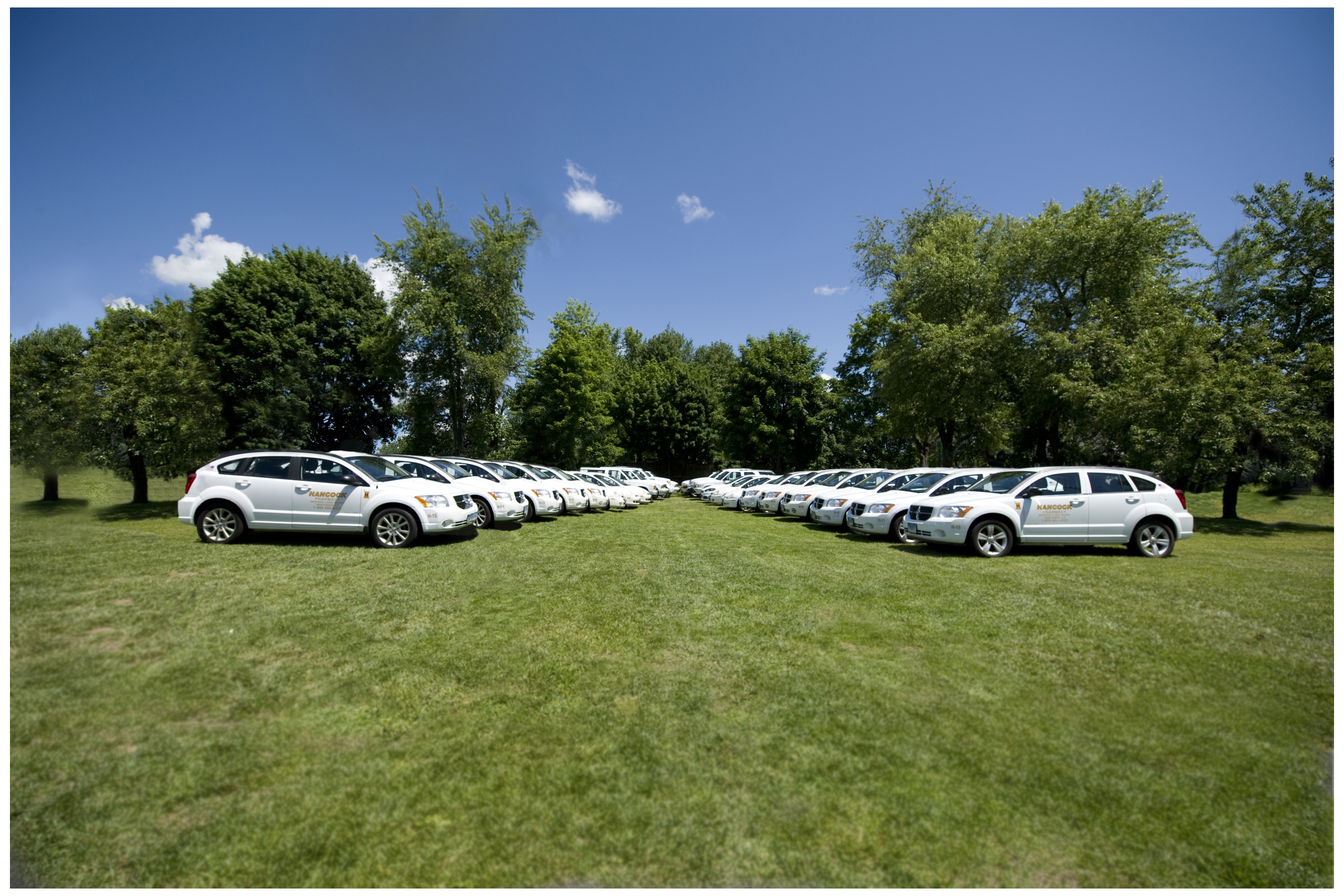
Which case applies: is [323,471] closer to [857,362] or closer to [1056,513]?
[1056,513]

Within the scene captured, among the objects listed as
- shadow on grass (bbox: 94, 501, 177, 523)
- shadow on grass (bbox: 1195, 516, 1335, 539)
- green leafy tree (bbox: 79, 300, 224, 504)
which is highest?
green leafy tree (bbox: 79, 300, 224, 504)

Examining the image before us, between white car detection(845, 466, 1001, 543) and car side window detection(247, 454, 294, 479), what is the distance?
11.3 metres

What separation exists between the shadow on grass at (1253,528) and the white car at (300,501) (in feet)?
65.7

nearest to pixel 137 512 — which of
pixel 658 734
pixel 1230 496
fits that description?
pixel 658 734

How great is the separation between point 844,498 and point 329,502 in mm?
11750

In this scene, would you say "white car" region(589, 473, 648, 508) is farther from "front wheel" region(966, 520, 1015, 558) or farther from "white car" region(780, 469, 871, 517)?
"front wheel" region(966, 520, 1015, 558)

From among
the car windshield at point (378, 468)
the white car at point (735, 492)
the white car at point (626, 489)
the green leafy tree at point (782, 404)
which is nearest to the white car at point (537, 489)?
the white car at point (626, 489)

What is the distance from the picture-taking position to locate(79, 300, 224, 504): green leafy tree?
1972 cm

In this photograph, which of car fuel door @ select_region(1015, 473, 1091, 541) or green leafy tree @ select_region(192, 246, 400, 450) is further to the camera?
green leafy tree @ select_region(192, 246, 400, 450)

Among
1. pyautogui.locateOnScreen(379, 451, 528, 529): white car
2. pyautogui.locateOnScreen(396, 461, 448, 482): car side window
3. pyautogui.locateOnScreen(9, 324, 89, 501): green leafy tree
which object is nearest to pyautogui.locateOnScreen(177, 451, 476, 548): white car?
pyautogui.locateOnScreen(379, 451, 528, 529): white car

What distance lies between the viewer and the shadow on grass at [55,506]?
796 inches

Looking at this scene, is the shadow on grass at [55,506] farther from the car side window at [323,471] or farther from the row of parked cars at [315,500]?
the car side window at [323,471]

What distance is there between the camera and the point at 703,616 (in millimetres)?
5754

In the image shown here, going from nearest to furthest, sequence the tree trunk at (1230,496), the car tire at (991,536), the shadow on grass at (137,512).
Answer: the car tire at (991,536) < the shadow on grass at (137,512) < the tree trunk at (1230,496)
